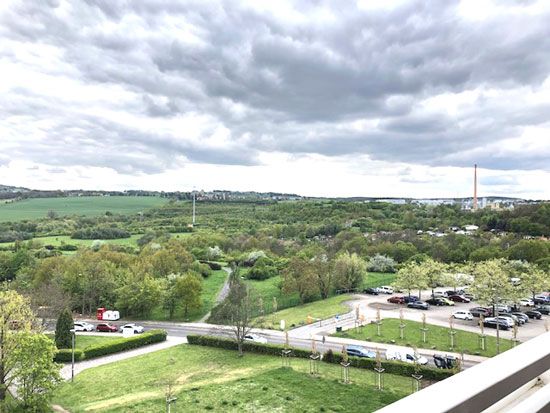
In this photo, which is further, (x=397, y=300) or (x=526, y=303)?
(x=397, y=300)

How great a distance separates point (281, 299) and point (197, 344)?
16193mm

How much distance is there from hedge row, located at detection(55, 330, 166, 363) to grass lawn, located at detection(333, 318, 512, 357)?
44.9 feet

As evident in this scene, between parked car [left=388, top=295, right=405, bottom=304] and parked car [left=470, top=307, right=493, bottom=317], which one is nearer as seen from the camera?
parked car [left=470, top=307, right=493, bottom=317]

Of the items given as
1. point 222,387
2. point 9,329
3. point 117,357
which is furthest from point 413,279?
point 9,329

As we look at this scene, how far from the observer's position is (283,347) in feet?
96.5

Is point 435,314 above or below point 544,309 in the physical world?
below

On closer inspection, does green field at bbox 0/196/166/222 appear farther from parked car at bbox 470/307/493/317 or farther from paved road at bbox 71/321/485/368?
parked car at bbox 470/307/493/317

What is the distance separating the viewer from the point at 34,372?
20.7 m

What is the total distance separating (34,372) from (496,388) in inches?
914

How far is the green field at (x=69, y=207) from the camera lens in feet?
427

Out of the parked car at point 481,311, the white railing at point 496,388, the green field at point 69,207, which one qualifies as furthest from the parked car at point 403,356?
the green field at point 69,207

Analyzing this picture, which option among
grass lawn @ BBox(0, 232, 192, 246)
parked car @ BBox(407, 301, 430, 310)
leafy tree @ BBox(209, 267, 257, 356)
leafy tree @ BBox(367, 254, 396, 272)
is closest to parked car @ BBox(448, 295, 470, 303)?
parked car @ BBox(407, 301, 430, 310)

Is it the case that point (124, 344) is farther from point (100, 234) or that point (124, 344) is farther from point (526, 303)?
point (100, 234)

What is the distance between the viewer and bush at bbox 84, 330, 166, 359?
3231 cm
